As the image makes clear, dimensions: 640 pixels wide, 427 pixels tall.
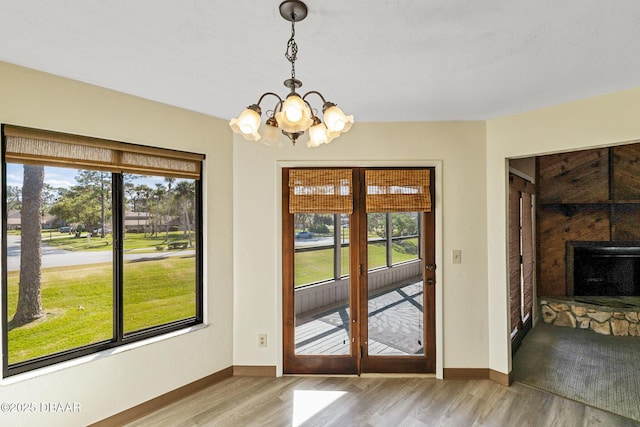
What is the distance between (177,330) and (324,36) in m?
2.54

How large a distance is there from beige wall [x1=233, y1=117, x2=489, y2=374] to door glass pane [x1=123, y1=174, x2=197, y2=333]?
18.1 inches

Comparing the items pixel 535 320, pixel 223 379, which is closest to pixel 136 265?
pixel 223 379

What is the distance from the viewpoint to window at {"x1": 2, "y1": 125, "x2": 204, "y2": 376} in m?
1.93

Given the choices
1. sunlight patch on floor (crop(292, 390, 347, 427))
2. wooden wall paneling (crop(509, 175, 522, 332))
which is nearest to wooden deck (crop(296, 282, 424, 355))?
sunlight patch on floor (crop(292, 390, 347, 427))

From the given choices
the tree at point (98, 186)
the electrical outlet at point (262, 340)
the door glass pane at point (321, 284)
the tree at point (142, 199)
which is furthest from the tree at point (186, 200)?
the electrical outlet at point (262, 340)

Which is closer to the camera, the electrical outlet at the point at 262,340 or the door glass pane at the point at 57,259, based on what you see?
the door glass pane at the point at 57,259

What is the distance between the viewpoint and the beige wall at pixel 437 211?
9.43 ft

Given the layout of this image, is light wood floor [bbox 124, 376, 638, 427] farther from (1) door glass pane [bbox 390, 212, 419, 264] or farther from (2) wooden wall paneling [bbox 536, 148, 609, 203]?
(2) wooden wall paneling [bbox 536, 148, 609, 203]

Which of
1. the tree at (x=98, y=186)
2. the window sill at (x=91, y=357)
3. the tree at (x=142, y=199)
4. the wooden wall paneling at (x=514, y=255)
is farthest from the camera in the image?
the wooden wall paneling at (x=514, y=255)

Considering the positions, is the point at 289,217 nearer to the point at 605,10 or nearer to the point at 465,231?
the point at 465,231

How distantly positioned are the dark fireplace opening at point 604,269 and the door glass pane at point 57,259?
551 centimetres

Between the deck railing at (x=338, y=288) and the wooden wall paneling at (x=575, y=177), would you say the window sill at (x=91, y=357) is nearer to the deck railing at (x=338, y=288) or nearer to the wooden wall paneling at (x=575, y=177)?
the deck railing at (x=338, y=288)

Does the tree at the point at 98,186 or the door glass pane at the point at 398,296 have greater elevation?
the tree at the point at 98,186

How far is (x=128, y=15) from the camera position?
1.37m
